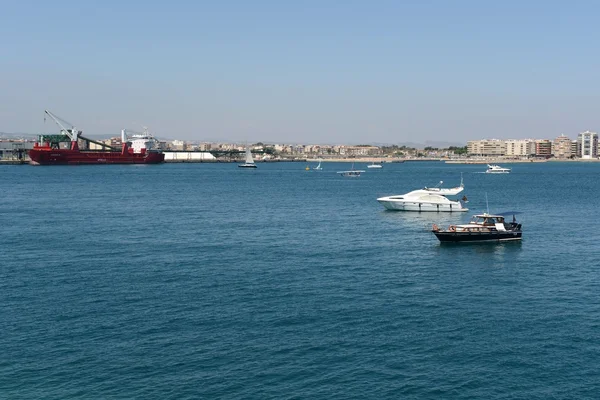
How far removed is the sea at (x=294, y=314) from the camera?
2147cm

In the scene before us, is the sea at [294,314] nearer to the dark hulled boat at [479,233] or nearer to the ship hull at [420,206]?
the dark hulled boat at [479,233]

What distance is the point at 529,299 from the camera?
31.8 meters

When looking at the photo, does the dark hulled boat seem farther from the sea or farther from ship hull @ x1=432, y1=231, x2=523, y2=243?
the sea

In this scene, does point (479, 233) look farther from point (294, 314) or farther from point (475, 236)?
point (294, 314)

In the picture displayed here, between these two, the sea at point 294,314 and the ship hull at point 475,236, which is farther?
the ship hull at point 475,236

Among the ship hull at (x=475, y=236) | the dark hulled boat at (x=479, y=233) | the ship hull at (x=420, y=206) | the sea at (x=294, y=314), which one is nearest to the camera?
the sea at (x=294, y=314)

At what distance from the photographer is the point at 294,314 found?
28.7 m

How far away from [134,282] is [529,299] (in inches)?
796

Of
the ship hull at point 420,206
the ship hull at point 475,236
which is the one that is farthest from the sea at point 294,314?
the ship hull at point 420,206

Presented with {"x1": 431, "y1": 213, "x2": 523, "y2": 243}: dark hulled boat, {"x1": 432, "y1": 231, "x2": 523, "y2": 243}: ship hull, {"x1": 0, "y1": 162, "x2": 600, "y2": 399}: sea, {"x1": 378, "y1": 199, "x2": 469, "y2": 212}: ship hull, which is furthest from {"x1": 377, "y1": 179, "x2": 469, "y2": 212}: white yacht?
{"x1": 432, "y1": 231, "x2": 523, "y2": 243}: ship hull

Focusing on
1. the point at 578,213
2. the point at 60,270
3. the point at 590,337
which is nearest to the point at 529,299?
the point at 590,337

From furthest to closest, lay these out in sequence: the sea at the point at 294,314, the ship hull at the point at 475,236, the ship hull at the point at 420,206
→ the ship hull at the point at 420,206, the ship hull at the point at 475,236, the sea at the point at 294,314

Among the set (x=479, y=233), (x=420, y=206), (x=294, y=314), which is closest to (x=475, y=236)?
(x=479, y=233)

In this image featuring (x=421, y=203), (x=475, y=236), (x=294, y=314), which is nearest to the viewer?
(x=294, y=314)
